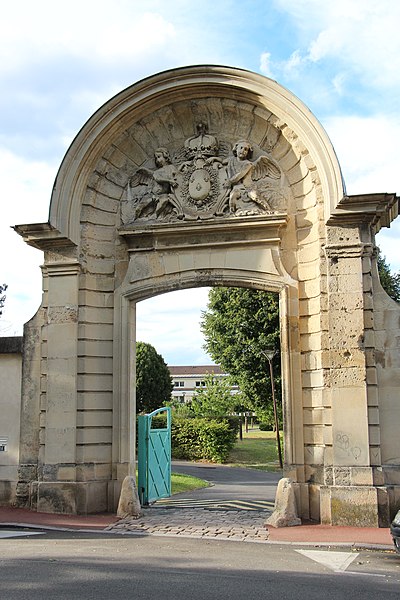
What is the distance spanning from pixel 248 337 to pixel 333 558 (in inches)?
773

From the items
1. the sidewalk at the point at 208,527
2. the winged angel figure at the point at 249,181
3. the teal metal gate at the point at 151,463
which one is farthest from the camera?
the teal metal gate at the point at 151,463

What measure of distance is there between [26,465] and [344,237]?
673cm

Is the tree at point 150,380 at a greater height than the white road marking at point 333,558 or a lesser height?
greater

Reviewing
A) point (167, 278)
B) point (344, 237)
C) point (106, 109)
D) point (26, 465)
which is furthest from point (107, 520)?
point (106, 109)

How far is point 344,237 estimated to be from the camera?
1068 centimetres

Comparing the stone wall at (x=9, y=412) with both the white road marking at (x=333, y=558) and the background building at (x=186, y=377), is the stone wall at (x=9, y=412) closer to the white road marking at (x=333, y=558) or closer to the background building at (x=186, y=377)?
the white road marking at (x=333, y=558)

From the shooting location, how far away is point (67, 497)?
11.0 m

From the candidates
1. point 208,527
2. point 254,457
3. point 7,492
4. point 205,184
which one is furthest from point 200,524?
point 254,457

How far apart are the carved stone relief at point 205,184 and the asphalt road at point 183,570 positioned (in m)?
5.67

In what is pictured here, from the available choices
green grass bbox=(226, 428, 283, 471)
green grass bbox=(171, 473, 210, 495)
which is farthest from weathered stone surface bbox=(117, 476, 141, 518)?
green grass bbox=(226, 428, 283, 471)

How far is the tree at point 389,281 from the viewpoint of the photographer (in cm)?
2736

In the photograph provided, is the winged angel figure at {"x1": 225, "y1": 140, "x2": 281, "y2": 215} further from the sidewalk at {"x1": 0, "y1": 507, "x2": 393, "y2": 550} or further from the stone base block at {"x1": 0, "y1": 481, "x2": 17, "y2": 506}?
the stone base block at {"x1": 0, "y1": 481, "x2": 17, "y2": 506}

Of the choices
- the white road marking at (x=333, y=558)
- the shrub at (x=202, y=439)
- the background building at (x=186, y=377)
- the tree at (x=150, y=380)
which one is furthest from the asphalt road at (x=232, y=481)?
the background building at (x=186, y=377)

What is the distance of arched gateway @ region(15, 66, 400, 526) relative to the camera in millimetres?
10406
